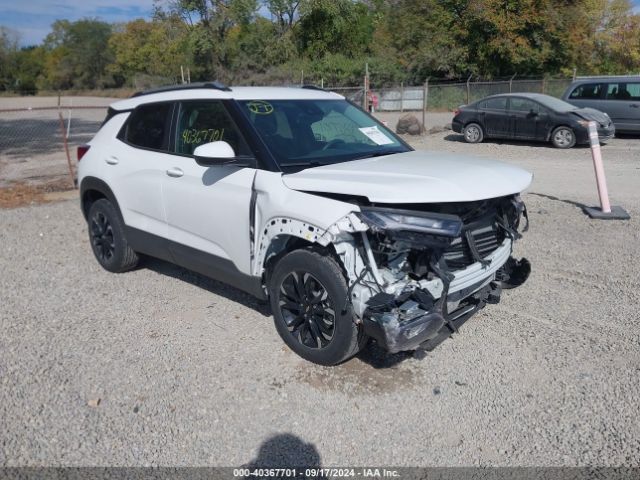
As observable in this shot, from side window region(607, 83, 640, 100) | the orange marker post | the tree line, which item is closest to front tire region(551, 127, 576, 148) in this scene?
side window region(607, 83, 640, 100)

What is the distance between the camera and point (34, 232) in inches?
302

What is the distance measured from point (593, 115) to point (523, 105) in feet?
6.06

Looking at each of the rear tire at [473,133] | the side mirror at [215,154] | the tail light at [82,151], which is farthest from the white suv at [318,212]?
the rear tire at [473,133]

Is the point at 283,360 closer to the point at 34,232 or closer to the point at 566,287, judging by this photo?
the point at 566,287

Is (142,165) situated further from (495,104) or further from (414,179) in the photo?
(495,104)

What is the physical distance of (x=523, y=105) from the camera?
1542cm

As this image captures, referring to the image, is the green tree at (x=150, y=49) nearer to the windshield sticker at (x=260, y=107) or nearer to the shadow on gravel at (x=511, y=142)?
the shadow on gravel at (x=511, y=142)

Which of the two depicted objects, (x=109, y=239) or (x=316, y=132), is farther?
(x=109, y=239)

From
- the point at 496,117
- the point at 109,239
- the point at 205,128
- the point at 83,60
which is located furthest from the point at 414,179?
the point at 83,60

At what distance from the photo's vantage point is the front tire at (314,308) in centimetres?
342

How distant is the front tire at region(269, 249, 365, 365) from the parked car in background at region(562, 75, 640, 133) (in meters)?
15.5

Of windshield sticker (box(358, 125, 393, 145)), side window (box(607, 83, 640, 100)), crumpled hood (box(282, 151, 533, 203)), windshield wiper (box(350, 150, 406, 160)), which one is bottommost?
crumpled hood (box(282, 151, 533, 203))

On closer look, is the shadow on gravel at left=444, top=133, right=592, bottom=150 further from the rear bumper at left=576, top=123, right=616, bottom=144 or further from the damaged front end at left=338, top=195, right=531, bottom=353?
the damaged front end at left=338, top=195, right=531, bottom=353

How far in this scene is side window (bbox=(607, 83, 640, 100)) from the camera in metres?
15.5
